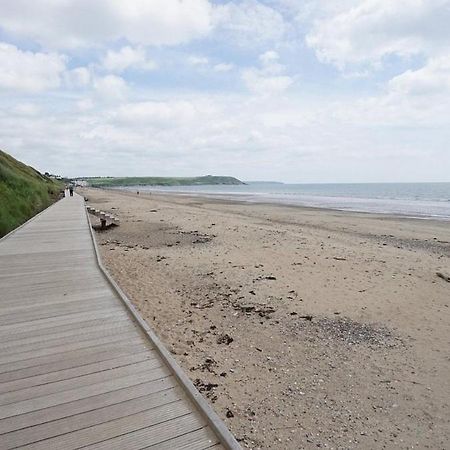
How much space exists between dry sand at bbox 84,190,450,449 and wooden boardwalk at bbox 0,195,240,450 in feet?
3.21

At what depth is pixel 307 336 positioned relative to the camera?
225 inches

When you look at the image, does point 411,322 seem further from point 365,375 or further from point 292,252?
point 292,252

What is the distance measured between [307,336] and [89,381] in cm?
364

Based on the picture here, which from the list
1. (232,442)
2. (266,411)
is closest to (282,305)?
(266,411)

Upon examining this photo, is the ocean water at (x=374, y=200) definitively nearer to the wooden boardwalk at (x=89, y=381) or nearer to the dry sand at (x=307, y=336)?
the dry sand at (x=307, y=336)

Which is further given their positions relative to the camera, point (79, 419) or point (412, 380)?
point (412, 380)

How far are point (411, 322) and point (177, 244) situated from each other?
29.3 feet

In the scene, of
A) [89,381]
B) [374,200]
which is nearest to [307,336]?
[89,381]

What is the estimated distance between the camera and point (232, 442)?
2.46 m

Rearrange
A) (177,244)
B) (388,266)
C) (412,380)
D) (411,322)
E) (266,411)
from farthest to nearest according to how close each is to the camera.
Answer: (177,244) < (388,266) < (411,322) < (412,380) < (266,411)

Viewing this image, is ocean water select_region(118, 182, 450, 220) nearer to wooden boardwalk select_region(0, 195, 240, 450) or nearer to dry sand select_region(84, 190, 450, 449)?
dry sand select_region(84, 190, 450, 449)

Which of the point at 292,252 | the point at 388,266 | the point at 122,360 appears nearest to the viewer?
the point at 122,360

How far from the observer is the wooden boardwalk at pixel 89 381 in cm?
253

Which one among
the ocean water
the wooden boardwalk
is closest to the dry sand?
the wooden boardwalk
